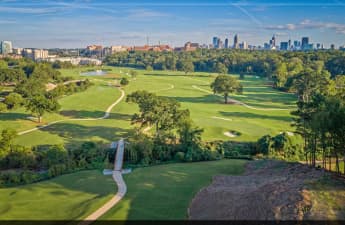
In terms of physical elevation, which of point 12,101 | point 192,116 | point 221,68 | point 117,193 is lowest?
point 117,193

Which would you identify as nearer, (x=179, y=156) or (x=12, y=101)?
(x=179, y=156)

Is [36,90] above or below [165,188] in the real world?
above

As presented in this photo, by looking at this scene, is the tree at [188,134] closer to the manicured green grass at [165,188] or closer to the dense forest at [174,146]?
the dense forest at [174,146]

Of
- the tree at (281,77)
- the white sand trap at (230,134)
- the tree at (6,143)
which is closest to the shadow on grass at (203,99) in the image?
the tree at (281,77)

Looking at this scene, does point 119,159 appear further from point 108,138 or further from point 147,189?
point 147,189

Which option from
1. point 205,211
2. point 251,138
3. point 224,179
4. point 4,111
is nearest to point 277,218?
point 205,211

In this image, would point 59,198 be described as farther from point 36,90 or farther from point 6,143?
point 36,90

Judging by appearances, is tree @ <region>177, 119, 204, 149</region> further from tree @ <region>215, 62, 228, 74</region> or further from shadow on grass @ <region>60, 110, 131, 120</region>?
tree @ <region>215, 62, 228, 74</region>

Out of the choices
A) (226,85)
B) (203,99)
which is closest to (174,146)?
(226,85)

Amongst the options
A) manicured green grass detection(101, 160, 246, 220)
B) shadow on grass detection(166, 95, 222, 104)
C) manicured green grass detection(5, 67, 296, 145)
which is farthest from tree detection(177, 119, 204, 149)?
shadow on grass detection(166, 95, 222, 104)

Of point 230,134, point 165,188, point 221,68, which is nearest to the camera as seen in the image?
point 165,188
